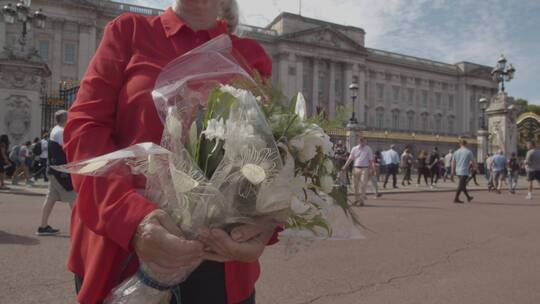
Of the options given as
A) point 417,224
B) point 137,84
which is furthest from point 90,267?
point 417,224

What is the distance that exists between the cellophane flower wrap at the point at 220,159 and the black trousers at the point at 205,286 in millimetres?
96

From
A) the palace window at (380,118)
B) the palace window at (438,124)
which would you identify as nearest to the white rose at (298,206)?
the palace window at (380,118)

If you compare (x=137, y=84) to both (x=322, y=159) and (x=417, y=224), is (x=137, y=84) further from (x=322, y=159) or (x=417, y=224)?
(x=417, y=224)

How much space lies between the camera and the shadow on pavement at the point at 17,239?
217 inches

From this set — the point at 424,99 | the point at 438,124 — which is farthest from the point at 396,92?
the point at 438,124

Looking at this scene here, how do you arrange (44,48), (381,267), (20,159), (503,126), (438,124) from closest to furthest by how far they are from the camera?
(381,267) < (20,159) < (503,126) < (44,48) < (438,124)

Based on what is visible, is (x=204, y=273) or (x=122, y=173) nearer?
(x=122, y=173)

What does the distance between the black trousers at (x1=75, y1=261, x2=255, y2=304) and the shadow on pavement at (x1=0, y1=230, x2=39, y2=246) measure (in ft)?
15.6

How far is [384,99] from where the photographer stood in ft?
200

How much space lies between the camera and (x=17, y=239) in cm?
573

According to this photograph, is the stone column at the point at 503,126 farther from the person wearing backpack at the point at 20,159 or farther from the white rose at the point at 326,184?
the white rose at the point at 326,184

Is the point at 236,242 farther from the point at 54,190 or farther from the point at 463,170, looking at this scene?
the point at 463,170

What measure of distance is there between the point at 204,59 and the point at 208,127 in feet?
0.86

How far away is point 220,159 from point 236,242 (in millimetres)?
240
